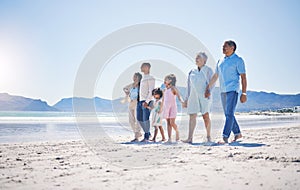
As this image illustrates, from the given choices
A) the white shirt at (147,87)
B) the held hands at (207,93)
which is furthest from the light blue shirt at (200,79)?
the white shirt at (147,87)

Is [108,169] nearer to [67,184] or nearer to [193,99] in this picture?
[67,184]

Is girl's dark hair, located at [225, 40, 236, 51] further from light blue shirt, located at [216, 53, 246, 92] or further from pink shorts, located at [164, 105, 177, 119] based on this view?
pink shorts, located at [164, 105, 177, 119]

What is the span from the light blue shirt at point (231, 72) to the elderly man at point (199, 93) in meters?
0.46

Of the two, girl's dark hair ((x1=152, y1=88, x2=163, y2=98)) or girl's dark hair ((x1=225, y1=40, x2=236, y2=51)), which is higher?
girl's dark hair ((x1=225, y1=40, x2=236, y2=51))

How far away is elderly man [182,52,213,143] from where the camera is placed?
6289 mm

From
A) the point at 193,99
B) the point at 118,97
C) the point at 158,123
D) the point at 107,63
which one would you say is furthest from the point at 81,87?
the point at 193,99

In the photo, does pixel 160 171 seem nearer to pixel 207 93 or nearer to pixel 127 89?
pixel 207 93

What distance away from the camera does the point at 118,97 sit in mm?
7801

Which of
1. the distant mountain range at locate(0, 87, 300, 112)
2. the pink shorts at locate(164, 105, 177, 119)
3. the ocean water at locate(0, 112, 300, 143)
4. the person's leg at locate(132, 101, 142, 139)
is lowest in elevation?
the ocean water at locate(0, 112, 300, 143)

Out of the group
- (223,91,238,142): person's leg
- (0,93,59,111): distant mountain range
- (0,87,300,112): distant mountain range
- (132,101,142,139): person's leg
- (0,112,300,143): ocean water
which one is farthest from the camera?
(0,93,59,111): distant mountain range

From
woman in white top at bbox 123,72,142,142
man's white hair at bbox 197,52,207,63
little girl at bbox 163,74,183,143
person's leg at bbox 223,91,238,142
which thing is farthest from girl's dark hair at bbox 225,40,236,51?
woman in white top at bbox 123,72,142,142

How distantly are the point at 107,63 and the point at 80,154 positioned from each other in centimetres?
299

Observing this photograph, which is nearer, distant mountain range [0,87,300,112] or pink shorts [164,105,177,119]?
pink shorts [164,105,177,119]

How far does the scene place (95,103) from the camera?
11.9 meters
